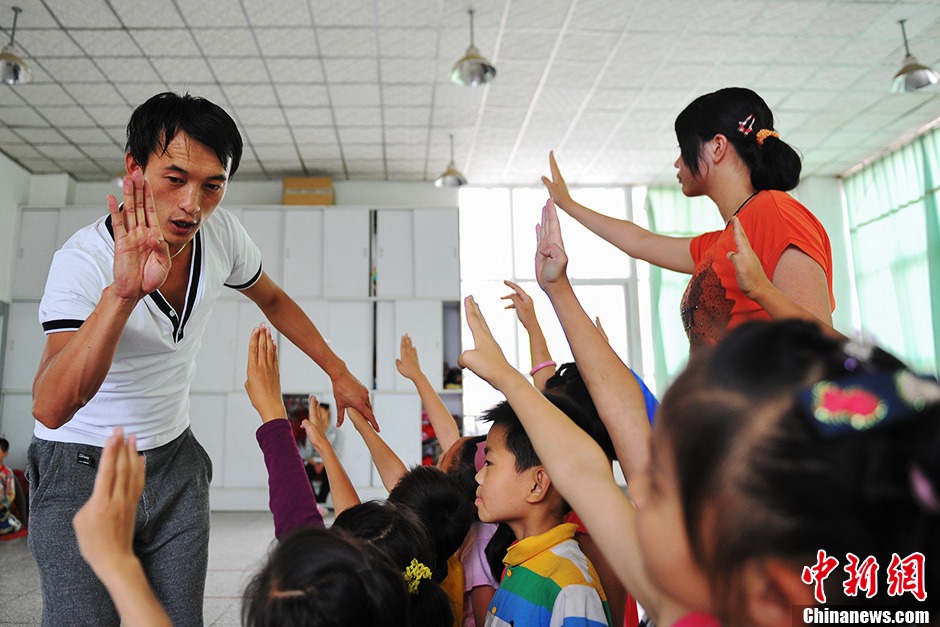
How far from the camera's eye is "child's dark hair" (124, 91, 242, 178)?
1278 millimetres

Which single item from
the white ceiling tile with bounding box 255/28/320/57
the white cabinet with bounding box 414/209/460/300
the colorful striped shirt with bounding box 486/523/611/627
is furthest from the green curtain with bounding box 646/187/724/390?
the colorful striped shirt with bounding box 486/523/611/627

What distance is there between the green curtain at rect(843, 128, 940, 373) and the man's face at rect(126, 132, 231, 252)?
6341 mm

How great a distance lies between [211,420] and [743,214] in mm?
5938

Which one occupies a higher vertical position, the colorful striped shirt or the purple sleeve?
the purple sleeve

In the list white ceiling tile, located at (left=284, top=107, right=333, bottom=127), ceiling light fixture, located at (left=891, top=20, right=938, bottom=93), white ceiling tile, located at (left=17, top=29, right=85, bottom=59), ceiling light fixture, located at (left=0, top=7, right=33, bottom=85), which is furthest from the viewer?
white ceiling tile, located at (left=284, top=107, right=333, bottom=127)

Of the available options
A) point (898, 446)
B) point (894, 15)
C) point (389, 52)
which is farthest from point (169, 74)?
point (898, 446)

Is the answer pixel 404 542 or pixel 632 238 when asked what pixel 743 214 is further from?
pixel 404 542

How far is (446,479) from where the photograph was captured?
1.46 metres

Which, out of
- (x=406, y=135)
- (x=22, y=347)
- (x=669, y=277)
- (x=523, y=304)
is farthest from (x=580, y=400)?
(x=22, y=347)

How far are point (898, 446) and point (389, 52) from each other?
4982mm

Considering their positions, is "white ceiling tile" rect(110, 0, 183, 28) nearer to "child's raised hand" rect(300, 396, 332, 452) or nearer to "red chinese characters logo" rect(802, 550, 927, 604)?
"child's raised hand" rect(300, 396, 332, 452)

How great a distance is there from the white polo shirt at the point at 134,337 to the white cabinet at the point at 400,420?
5.00 meters

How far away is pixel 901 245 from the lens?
21.5 feet

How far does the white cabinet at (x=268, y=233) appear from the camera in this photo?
6.64m
